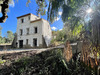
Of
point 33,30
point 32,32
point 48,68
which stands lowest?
point 48,68

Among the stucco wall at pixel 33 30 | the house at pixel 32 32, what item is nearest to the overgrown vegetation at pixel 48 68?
the house at pixel 32 32

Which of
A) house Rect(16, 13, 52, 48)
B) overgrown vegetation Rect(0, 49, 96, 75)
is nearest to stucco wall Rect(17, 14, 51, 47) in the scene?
house Rect(16, 13, 52, 48)

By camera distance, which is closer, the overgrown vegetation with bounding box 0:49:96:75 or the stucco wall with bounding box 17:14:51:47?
the overgrown vegetation with bounding box 0:49:96:75

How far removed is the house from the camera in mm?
12477

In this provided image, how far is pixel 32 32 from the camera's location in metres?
13.4

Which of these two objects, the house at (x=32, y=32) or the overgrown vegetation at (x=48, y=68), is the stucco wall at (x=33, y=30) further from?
the overgrown vegetation at (x=48, y=68)

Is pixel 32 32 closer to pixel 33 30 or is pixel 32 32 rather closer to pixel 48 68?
pixel 33 30

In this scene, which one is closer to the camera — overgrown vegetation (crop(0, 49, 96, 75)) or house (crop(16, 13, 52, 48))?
overgrown vegetation (crop(0, 49, 96, 75))

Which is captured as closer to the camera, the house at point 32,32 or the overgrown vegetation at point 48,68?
the overgrown vegetation at point 48,68

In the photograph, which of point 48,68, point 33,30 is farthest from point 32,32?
point 48,68

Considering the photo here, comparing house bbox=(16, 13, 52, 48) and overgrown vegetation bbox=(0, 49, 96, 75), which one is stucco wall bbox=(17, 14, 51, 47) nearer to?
house bbox=(16, 13, 52, 48)

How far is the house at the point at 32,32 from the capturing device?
1248 cm

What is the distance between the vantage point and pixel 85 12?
2631 mm

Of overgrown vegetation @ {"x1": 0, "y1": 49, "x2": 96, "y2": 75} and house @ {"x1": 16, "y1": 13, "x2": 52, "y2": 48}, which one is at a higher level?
house @ {"x1": 16, "y1": 13, "x2": 52, "y2": 48}
